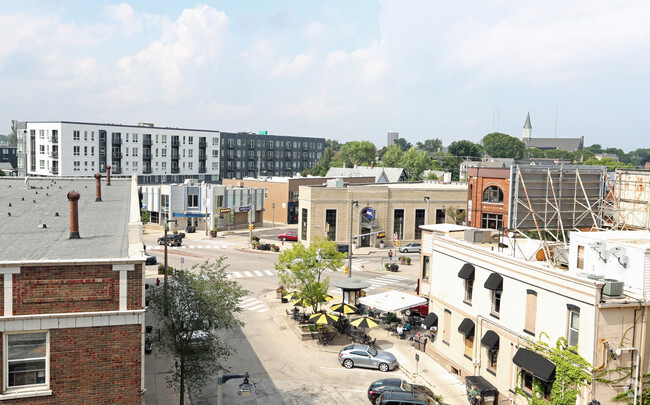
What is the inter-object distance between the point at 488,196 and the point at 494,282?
31.7 m

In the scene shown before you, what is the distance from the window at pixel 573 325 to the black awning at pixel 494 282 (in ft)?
14.5

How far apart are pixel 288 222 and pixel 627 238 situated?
74.8m

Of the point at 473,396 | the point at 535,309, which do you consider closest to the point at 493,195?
the point at 535,309

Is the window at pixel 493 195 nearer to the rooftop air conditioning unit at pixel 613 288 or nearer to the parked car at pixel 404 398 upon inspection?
the parked car at pixel 404 398

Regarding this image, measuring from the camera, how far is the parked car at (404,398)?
24.6 meters

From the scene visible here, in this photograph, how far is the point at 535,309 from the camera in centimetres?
2444

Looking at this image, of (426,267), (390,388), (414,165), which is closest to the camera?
(390,388)

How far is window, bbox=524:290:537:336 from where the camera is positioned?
80.4 feet

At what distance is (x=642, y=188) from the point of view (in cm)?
3744

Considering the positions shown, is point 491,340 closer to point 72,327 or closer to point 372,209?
point 72,327

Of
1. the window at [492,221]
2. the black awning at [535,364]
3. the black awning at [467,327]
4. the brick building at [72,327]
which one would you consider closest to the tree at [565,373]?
the black awning at [535,364]

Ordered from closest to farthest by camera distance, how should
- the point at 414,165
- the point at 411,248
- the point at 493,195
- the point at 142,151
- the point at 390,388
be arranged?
1. the point at 390,388
2. the point at 493,195
3. the point at 411,248
4. the point at 142,151
5. the point at 414,165

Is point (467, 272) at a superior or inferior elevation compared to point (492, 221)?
Result: inferior

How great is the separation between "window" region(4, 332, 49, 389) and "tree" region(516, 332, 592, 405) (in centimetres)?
1879
